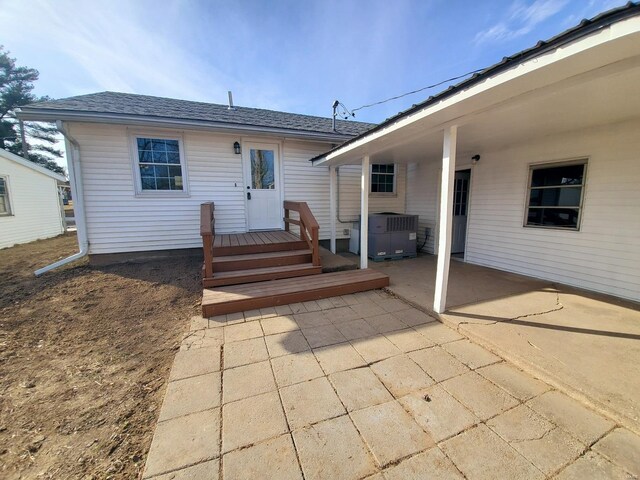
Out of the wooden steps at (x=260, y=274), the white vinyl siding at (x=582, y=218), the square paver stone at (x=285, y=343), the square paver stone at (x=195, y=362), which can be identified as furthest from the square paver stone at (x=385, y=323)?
the white vinyl siding at (x=582, y=218)

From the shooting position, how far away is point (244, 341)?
258cm

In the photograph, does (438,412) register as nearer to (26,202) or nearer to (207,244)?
(207,244)

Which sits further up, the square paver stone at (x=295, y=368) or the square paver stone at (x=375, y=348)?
the square paver stone at (x=375, y=348)

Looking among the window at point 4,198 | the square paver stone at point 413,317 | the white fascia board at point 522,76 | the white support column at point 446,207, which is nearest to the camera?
the white fascia board at point 522,76

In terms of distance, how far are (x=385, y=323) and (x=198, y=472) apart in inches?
84.4

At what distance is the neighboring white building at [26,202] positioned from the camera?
26.0ft

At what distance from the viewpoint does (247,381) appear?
200 centimetres

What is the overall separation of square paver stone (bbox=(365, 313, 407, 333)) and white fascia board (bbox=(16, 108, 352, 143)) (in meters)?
4.43

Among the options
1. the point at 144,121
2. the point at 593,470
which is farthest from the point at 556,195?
the point at 144,121

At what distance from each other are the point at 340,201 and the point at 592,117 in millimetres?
4575

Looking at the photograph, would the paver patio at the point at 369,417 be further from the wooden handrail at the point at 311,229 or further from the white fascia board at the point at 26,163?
the white fascia board at the point at 26,163

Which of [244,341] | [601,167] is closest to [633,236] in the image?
[601,167]

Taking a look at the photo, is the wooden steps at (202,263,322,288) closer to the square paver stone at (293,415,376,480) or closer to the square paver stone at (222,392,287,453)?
the square paver stone at (222,392,287,453)

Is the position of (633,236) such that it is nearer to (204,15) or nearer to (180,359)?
(180,359)
